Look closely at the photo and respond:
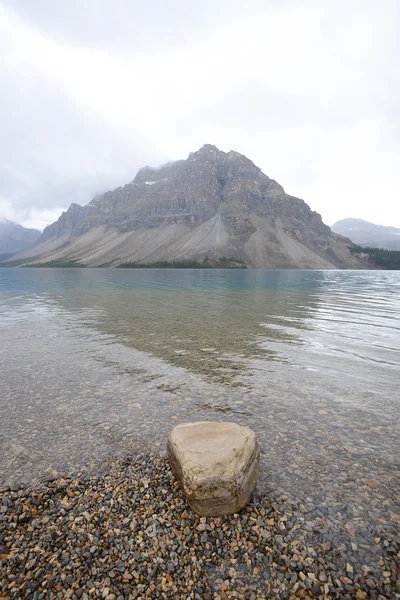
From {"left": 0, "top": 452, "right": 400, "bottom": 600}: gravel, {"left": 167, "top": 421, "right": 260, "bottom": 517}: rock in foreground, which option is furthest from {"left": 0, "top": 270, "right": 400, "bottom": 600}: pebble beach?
{"left": 167, "top": 421, "right": 260, "bottom": 517}: rock in foreground

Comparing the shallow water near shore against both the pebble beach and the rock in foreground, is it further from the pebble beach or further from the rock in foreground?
the rock in foreground

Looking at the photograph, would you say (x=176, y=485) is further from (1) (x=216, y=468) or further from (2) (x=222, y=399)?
(2) (x=222, y=399)

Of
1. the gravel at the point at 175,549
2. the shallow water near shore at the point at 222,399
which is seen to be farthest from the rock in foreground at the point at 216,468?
the shallow water near shore at the point at 222,399

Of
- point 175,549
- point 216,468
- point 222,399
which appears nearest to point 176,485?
point 216,468

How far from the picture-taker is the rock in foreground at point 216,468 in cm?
677

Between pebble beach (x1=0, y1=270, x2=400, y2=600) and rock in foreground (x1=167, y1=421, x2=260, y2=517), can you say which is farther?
rock in foreground (x1=167, y1=421, x2=260, y2=517)

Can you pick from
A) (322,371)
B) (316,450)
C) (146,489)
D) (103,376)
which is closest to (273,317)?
(322,371)

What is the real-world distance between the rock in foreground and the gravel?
1.08 feet

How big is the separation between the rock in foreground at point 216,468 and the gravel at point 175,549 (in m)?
0.33

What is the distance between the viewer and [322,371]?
16859 millimetres

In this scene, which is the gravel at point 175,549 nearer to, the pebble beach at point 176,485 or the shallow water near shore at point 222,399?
the pebble beach at point 176,485

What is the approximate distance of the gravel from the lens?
17.4 feet

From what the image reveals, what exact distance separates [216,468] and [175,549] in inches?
68.0

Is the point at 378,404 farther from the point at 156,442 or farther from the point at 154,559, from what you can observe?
the point at 154,559
